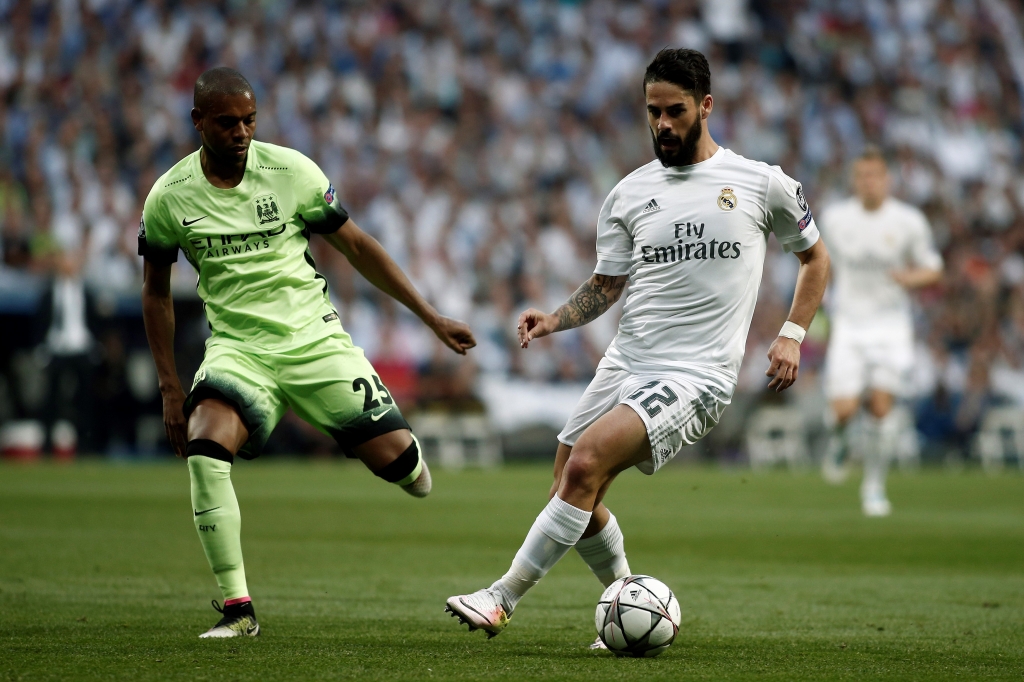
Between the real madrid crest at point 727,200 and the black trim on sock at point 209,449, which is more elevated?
the real madrid crest at point 727,200

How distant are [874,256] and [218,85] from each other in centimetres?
904

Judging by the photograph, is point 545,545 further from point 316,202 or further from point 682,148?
point 316,202

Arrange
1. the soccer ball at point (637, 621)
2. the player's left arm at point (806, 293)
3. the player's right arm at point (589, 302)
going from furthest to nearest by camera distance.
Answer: the player's right arm at point (589, 302) → the player's left arm at point (806, 293) → the soccer ball at point (637, 621)

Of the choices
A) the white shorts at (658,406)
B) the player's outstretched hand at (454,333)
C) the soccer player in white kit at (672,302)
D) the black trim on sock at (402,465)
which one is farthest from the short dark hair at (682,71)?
the black trim on sock at (402,465)

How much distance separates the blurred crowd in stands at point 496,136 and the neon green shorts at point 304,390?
1275cm

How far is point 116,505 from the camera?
42.3 ft

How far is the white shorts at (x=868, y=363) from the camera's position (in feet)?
44.5

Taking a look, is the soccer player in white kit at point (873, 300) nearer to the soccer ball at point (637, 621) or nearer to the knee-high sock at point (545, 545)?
the soccer ball at point (637, 621)

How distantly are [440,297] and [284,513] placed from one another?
9.89 metres

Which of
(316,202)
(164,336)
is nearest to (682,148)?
(316,202)

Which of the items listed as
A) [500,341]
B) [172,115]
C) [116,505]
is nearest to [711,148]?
[116,505]

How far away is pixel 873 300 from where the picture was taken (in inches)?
541

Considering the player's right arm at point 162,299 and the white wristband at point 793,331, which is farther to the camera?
the player's right arm at point 162,299

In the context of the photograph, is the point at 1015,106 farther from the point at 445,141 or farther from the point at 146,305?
the point at 146,305
